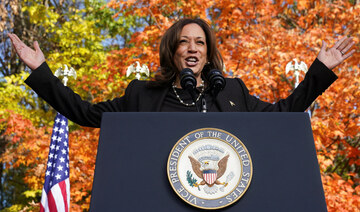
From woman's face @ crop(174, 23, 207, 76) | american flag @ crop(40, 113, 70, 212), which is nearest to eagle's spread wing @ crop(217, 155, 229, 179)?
woman's face @ crop(174, 23, 207, 76)

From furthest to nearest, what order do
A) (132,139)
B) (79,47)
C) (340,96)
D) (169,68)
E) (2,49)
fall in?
(2,49) < (79,47) < (340,96) < (169,68) < (132,139)

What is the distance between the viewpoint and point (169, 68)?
109 inches

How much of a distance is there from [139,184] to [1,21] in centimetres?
1402

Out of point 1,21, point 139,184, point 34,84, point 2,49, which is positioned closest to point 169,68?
point 34,84

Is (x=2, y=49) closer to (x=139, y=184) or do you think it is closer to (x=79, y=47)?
(x=79, y=47)

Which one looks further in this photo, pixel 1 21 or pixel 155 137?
pixel 1 21

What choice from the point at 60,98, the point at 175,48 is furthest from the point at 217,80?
the point at 60,98

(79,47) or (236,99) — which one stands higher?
(79,47)

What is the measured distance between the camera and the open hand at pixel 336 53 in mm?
2352

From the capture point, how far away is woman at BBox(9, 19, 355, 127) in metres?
2.35

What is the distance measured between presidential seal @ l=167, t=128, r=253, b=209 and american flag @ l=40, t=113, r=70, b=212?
5.98 m

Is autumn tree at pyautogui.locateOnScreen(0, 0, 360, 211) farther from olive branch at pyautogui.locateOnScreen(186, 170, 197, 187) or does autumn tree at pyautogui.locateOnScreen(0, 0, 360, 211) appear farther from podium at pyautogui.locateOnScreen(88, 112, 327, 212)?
olive branch at pyautogui.locateOnScreen(186, 170, 197, 187)

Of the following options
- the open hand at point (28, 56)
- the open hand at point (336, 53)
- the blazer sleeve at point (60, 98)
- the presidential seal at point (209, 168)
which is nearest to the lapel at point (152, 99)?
the blazer sleeve at point (60, 98)

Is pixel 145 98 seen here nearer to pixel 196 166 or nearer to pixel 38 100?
pixel 196 166
